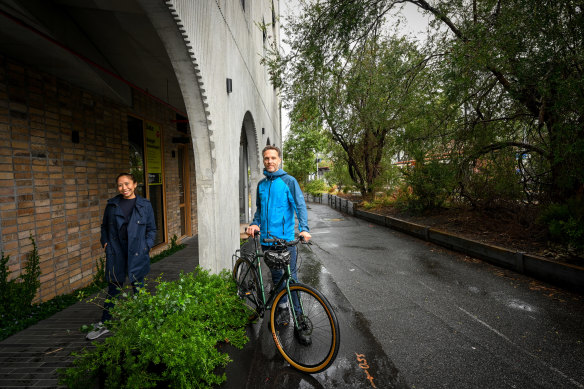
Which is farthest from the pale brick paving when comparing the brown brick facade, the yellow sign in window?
the yellow sign in window

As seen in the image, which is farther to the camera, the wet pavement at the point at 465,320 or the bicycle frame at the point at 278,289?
the bicycle frame at the point at 278,289

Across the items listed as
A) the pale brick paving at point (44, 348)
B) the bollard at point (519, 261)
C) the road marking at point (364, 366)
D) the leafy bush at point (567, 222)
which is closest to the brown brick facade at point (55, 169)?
the pale brick paving at point (44, 348)

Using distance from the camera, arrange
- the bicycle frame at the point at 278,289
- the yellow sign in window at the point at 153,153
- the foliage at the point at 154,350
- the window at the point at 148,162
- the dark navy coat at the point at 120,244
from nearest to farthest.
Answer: the foliage at the point at 154,350 < the bicycle frame at the point at 278,289 < the dark navy coat at the point at 120,244 < the window at the point at 148,162 < the yellow sign in window at the point at 153,153

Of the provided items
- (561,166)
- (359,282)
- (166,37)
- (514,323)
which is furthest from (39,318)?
(561,166)

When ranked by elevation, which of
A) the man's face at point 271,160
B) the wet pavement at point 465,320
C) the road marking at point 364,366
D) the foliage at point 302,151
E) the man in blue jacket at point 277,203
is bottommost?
the wet pavement at point 465,320

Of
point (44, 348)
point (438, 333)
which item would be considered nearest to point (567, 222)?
point (438, 333)

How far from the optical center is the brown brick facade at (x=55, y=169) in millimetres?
3572

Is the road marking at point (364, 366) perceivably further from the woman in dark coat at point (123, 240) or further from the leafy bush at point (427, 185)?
the leafy bush at point (427, 185)

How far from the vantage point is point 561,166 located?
573cm

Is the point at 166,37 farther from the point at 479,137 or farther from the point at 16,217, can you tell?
the point at 479,137

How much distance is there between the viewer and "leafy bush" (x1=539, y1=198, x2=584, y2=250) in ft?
16.1

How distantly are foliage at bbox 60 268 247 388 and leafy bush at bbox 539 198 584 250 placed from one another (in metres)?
5.89

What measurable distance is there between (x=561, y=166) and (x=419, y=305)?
4.36m

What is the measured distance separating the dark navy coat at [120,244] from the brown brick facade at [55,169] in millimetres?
1427
